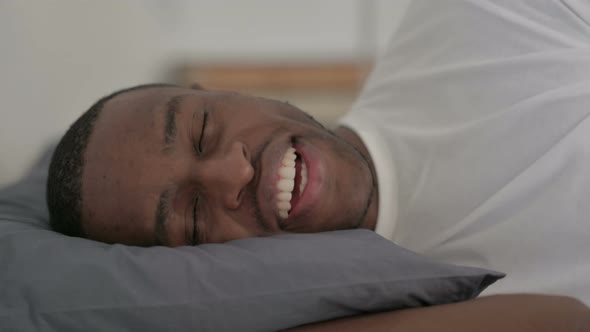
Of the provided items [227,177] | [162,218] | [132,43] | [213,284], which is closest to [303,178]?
[227,177]

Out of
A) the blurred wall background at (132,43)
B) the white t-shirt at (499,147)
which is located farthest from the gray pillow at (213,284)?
the blurred wall background at (132,43)

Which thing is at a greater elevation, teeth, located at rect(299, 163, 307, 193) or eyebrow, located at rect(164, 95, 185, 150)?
eyebrow, located at rect(164, 95, 185, 150)

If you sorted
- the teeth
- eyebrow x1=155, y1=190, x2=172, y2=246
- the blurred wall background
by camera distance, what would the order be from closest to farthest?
eyebrow x1=155, y1=190, x2=172, y2=246
the teeth
the blurred wall background

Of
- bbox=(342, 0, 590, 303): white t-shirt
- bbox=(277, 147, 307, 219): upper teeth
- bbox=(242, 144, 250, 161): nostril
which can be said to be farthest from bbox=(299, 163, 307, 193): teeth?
bbox=(342, 0, 590, 303): white t-shirt

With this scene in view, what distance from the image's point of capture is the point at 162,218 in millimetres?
1040

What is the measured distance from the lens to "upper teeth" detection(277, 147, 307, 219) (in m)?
1.11

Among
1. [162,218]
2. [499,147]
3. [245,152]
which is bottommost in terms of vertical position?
[162,218]

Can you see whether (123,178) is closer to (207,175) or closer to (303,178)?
(207,175)

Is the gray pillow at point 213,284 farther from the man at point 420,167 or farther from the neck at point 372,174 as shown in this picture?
the neck at point 372,174

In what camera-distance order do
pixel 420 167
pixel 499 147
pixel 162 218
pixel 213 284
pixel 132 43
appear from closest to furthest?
pixel 213 284, pixel 162 218, pixel 499 147, pixel 420 167, pixel 132 43

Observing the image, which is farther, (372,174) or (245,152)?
(372,174)

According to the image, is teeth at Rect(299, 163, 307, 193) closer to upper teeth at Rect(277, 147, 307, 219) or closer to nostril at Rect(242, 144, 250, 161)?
upper teeth at Rect(277, 147, 307, 219)

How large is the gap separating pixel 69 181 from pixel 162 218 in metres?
0.20

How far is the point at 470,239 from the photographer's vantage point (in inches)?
45.0
